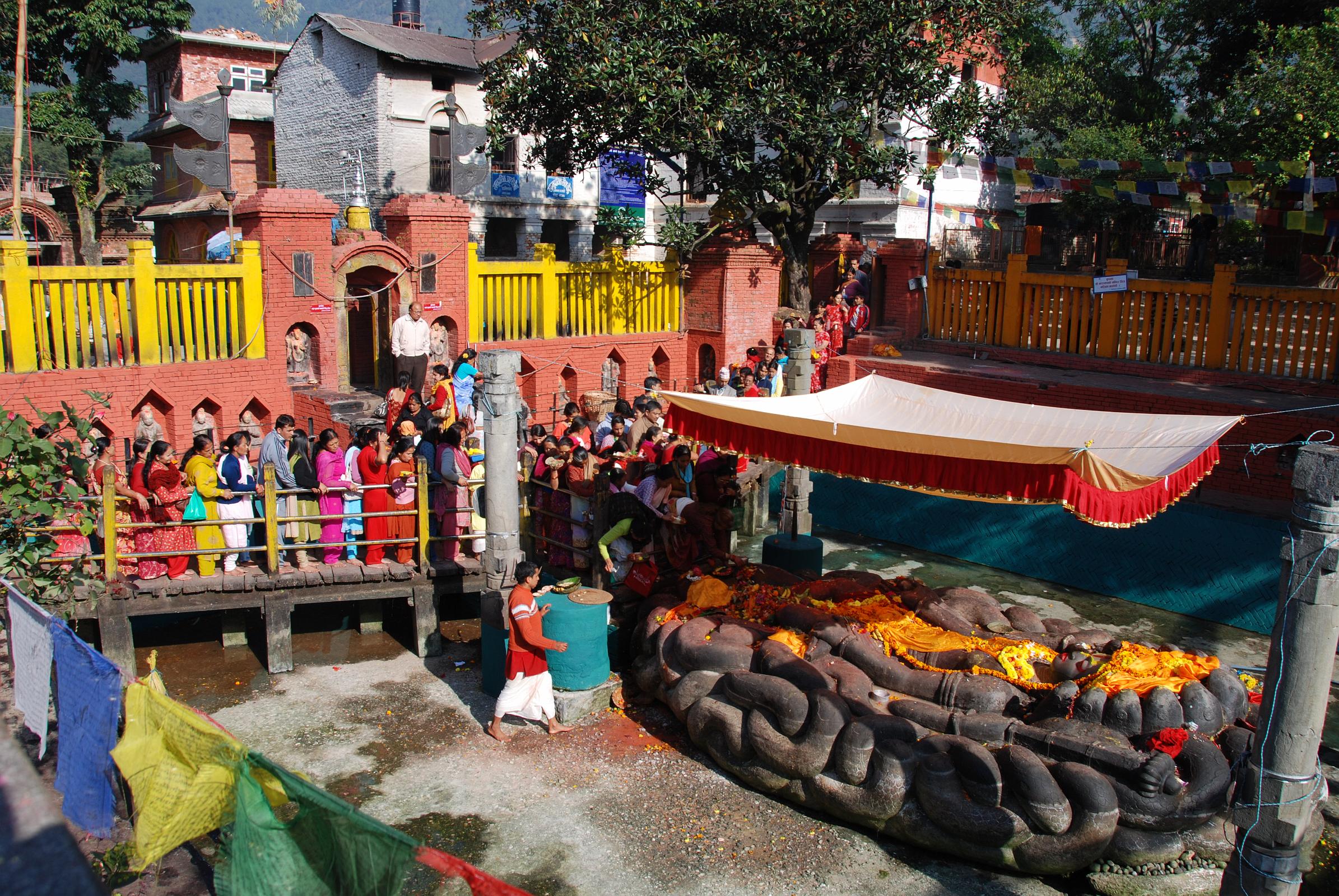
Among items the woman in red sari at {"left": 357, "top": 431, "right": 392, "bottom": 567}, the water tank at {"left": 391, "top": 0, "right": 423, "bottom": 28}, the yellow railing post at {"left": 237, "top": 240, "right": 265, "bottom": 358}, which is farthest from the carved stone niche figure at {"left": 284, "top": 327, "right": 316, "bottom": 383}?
the water tank at {"left": 391, "top": 0, "right": 423, "bottom": 28}

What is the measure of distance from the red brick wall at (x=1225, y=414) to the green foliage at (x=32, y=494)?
1069 centimetres

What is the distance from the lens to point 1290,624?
553 cm

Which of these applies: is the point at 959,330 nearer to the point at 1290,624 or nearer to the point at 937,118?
the point at 937,118

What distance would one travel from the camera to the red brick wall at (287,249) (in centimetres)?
1488

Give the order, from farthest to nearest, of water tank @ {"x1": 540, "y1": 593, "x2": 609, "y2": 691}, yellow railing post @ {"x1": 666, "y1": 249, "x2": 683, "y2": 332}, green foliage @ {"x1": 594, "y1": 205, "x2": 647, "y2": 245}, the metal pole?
green foliage @ {"x1": 594, "y1": 205, "x2": 647, "y2": 245}, yellow railing post @ {"x1": 666, "y1": 249, "x2": 683, "y2": 332}, the metal pole, water tank @ {"x1": 540, "y1": 593, "x2": 609, "y2": 691}

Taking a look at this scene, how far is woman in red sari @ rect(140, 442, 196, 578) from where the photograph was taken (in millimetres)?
9812

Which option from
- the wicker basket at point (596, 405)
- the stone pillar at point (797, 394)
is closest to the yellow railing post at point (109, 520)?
the stone pillar at point (797, 394)

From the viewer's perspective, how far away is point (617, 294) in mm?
18984

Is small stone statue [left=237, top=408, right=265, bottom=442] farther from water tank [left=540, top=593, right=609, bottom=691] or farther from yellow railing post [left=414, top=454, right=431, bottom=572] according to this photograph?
water tank [left=540, top=593, right=609, bottom=691]

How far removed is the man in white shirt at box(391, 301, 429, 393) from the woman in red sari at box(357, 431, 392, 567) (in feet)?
15.8

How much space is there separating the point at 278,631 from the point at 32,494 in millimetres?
3025

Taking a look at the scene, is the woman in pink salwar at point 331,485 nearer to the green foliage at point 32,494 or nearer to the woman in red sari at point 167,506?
the woman in red sari at point 167,506

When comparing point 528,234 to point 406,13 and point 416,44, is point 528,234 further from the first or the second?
point 406,13

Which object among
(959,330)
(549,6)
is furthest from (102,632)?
(959,330)
